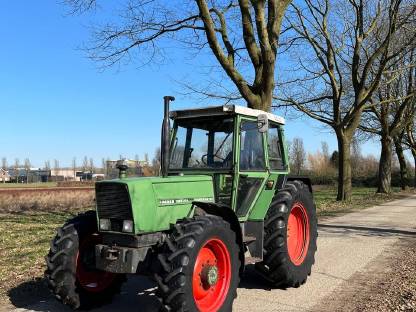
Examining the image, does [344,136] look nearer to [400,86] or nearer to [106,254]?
[400,86]

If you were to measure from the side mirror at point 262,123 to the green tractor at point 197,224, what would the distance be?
17mm

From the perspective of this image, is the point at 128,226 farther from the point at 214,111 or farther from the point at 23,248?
the point at 23,248

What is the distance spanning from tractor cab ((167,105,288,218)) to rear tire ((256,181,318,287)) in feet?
1.20

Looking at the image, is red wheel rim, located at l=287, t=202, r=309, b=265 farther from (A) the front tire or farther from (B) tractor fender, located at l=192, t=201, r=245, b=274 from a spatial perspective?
(A) the front tire

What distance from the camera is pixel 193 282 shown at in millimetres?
5344

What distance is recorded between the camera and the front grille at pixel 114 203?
5480 mm

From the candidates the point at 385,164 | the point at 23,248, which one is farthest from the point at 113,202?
the point at 385,164

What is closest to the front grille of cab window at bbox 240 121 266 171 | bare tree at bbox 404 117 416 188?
cab window at bbox 240 121 266 171

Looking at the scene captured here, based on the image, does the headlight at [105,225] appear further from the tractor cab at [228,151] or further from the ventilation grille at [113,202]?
the tractor cab at [228,151]

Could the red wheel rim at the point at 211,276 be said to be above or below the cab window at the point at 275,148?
below

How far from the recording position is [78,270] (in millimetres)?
5961

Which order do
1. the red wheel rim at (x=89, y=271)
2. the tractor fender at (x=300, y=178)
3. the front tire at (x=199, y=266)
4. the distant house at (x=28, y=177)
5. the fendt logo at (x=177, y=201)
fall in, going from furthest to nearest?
the distant house at (x=28, y=177) → the tractor fender at (x=300, y=178) → the red wheel rim at (x=89, y=271) → the fendt logo at (x=177, y=201) → the front tire at (x=199, y=266)

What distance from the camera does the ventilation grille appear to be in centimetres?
548

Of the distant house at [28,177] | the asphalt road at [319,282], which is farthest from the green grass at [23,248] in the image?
the distant house at [28,177]
